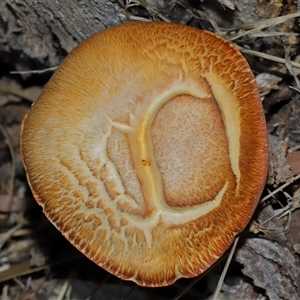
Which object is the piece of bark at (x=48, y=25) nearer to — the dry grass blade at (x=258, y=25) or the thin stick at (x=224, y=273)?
the dry grass blade at (x=258, y=25)

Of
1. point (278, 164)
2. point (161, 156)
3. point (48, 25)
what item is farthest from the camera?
point (48, 25)

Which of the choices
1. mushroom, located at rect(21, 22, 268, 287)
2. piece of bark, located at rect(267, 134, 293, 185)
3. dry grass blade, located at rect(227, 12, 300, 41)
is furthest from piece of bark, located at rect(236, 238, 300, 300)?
dry grass blade, located at rect(227, 12, 300, 41)

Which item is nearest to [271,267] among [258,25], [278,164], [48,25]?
[278,164]

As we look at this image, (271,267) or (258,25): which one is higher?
(258,25)

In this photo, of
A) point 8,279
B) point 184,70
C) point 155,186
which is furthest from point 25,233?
point 184,70

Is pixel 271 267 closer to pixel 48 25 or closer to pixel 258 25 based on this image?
pixel 258 25

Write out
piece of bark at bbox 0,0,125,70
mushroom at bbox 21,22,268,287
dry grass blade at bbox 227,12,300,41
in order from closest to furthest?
mushroom at bbox 21,22,268,287, dry grass blade at bbox 227,12,300,41, piece of bark at bbox 0,0,125,70

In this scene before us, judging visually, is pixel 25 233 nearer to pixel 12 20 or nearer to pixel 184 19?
pixel 12 20

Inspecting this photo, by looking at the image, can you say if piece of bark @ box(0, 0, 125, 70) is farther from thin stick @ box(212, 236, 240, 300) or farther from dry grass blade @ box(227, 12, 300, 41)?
thin stick @ box(212, 236, 240, 300)
